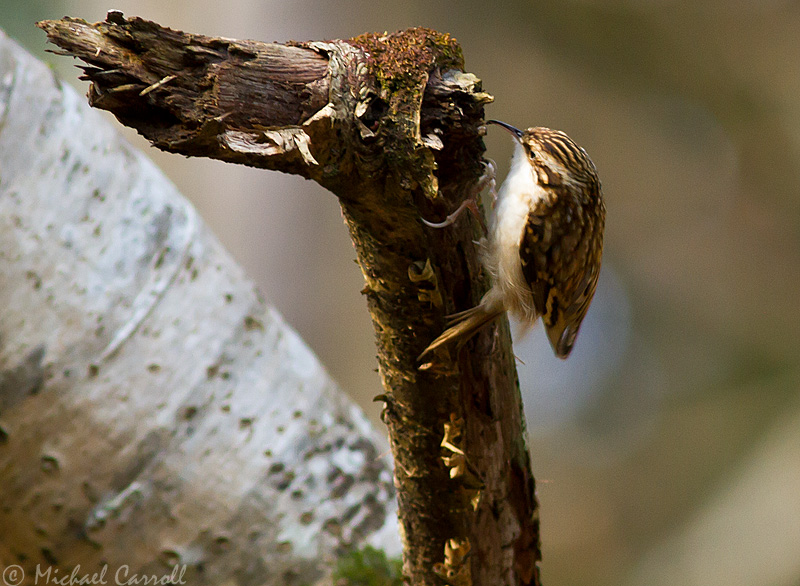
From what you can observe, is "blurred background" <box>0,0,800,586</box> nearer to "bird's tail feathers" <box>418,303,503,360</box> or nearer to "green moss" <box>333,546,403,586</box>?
"green moss" <box>333,546,403,586</box>

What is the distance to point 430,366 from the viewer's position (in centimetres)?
89

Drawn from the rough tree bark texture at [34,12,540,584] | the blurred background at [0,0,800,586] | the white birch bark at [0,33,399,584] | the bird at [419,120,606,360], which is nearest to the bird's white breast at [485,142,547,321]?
the bird at [419,120,606,360]

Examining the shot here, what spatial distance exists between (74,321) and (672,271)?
11.1 ft

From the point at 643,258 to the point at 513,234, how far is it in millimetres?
2887

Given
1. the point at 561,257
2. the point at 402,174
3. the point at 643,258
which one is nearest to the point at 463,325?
the point at 402,174

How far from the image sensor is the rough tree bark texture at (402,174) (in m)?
0.64

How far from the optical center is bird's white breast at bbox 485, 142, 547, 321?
3.37 feet

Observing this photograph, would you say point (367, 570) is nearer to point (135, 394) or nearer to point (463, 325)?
point (135, 394)

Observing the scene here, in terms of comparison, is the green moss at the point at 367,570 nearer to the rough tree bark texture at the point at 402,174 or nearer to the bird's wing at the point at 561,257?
the rough tree bark texture at the point at 402,174

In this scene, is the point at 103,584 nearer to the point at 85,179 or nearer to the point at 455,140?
the point at 85,179

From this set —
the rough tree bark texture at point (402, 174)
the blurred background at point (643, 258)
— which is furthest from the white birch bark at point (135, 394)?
the blurred background at point (643, 258)

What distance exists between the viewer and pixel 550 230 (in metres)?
1.18

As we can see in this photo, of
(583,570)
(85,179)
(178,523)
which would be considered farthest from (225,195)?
(583,570)

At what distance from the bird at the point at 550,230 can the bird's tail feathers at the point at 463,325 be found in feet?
0.63
